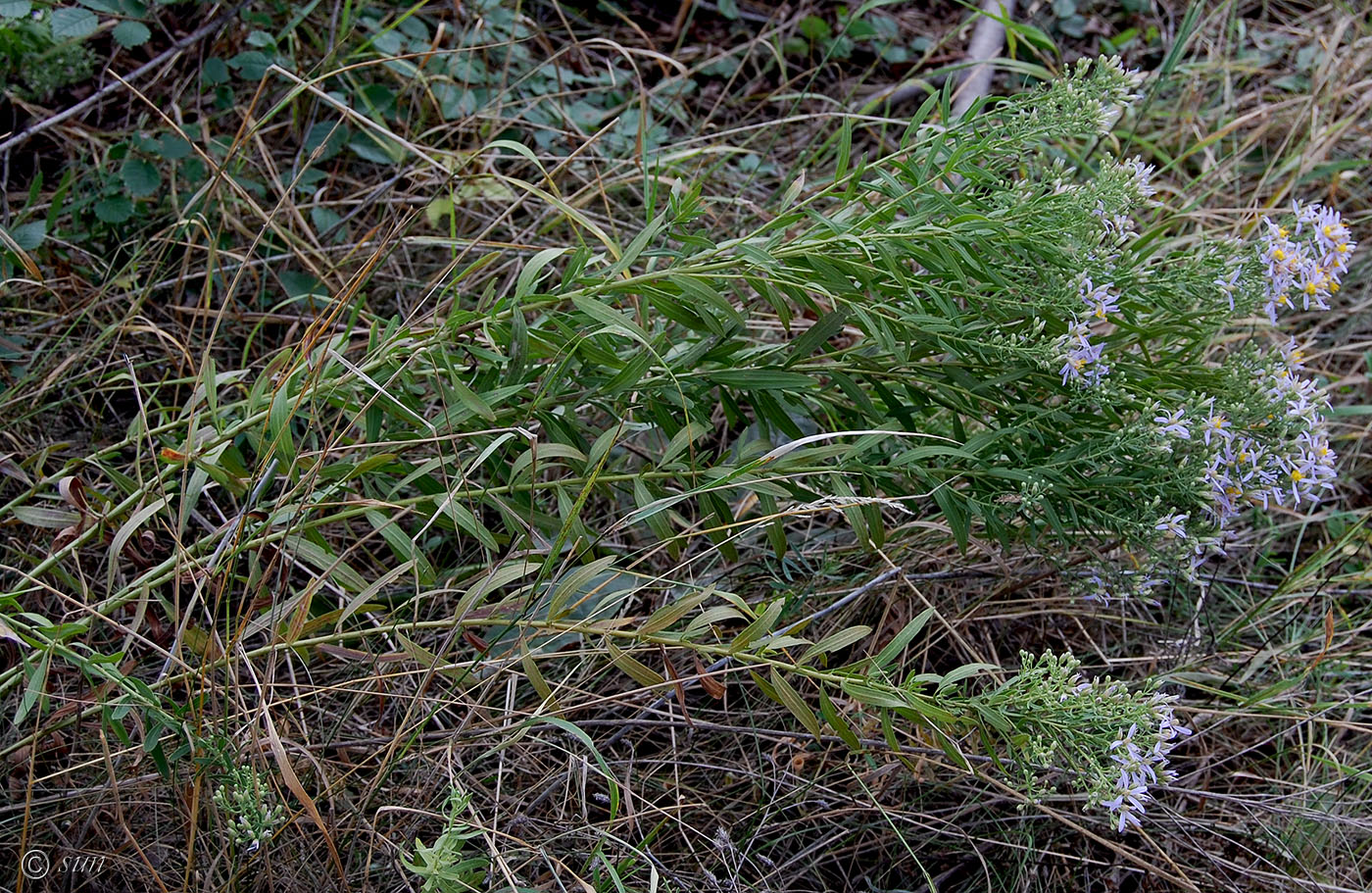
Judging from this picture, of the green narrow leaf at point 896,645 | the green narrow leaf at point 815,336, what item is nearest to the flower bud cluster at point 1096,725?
the green narrow leaf at point 896,645

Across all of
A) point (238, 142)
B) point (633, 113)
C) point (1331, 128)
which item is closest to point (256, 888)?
point (238, 142)

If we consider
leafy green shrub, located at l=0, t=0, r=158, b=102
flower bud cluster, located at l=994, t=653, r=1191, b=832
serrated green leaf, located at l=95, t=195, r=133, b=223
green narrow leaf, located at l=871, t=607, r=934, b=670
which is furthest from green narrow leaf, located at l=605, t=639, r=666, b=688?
leafy green shrub, located at l=0, t=0, r=158, b=102

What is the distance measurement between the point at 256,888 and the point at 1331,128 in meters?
3.31

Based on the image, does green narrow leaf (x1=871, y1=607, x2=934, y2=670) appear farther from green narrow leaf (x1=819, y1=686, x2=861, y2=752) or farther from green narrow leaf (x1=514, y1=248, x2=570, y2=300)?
green narrow leaf (x1=514, y1=248, x2=570, y2=300)

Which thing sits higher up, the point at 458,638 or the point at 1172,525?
the point at 1172,525

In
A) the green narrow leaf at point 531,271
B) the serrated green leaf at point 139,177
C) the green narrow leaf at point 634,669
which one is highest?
the green narrow leaf at point 531,271

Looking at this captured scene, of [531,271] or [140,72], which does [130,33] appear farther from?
[531,271]

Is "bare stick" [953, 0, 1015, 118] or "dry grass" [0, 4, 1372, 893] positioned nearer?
"dry grass" [0, 4, 1372, 893]

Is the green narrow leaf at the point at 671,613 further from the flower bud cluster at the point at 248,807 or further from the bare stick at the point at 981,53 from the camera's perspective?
the bare stick at the point at 981,53

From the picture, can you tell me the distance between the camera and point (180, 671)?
5.94 ft

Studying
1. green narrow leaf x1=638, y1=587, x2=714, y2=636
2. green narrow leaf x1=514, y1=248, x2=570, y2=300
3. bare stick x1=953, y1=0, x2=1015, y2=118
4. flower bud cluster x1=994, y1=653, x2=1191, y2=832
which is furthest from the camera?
bare stick x1=953, y1=0, x2=1015, y2=118

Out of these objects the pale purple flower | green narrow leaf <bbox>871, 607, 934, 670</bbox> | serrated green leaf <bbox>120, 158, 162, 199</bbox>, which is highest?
the pale purple flower

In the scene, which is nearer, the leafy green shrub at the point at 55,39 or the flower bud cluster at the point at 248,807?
the flower bud cluster at the point at 248,807

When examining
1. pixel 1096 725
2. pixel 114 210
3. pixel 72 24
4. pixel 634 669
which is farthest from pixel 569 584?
pixel 72 24
